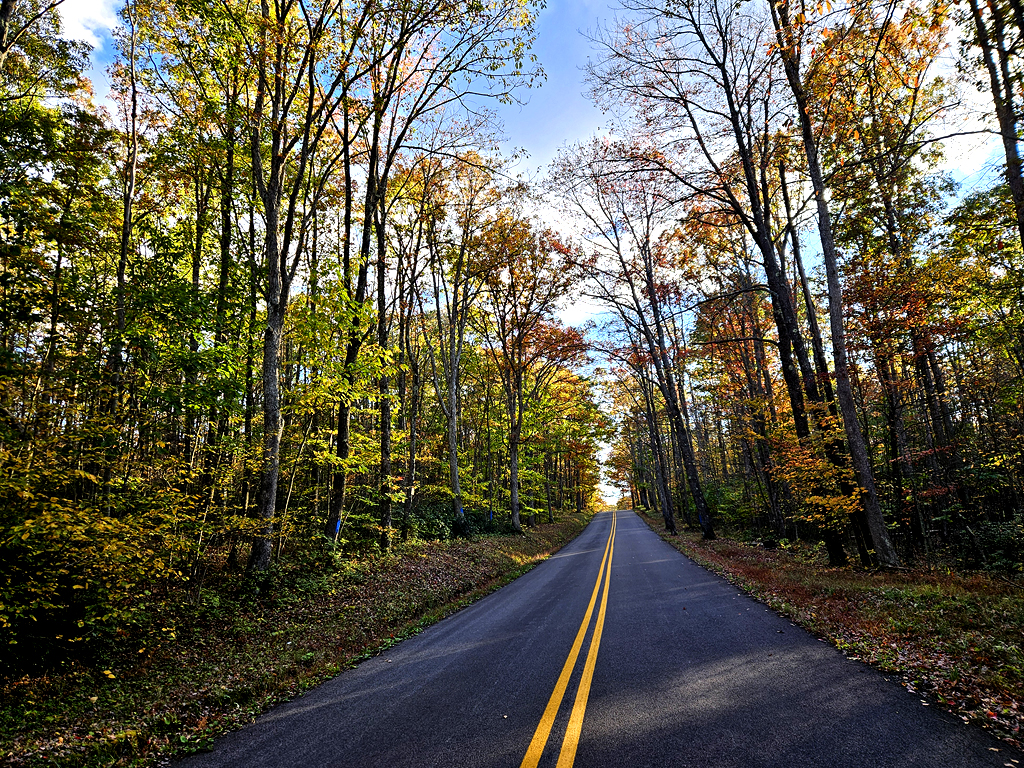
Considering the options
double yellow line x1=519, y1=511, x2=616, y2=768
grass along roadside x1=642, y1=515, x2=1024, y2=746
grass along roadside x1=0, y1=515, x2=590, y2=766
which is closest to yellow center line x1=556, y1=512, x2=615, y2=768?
double yellow line x1=519, y1=511, x2=616, y2=768

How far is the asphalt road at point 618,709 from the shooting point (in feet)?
10.8

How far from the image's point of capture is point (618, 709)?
4094mm

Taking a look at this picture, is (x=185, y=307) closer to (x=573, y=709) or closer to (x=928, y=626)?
(x=573, y=709)

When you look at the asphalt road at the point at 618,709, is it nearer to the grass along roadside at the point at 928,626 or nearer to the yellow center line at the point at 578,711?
the yellow center line at the point at 578,711

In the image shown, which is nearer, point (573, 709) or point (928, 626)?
point (573, 709)

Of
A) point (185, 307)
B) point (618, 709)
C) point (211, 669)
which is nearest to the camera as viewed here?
point (618, 709)

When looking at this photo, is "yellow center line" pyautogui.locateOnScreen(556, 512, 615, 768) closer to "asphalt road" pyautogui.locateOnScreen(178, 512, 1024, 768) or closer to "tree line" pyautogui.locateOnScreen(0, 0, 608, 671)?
"asphalt road" pyautogui.locateOnScreen(178, 512, 1024, 768)

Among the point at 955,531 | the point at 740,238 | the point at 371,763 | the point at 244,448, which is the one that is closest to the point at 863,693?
the point at 371,763

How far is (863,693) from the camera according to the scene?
405cm

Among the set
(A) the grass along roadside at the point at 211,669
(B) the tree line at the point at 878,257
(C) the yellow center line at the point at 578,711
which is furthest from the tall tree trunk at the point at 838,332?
(A) the grass along roadside at the point at 211,669

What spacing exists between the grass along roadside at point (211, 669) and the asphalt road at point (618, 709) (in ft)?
1.92

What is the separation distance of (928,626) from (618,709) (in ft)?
14.4

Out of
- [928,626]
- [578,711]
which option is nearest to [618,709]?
[578,711]

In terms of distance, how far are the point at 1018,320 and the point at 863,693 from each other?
38.6 feet
